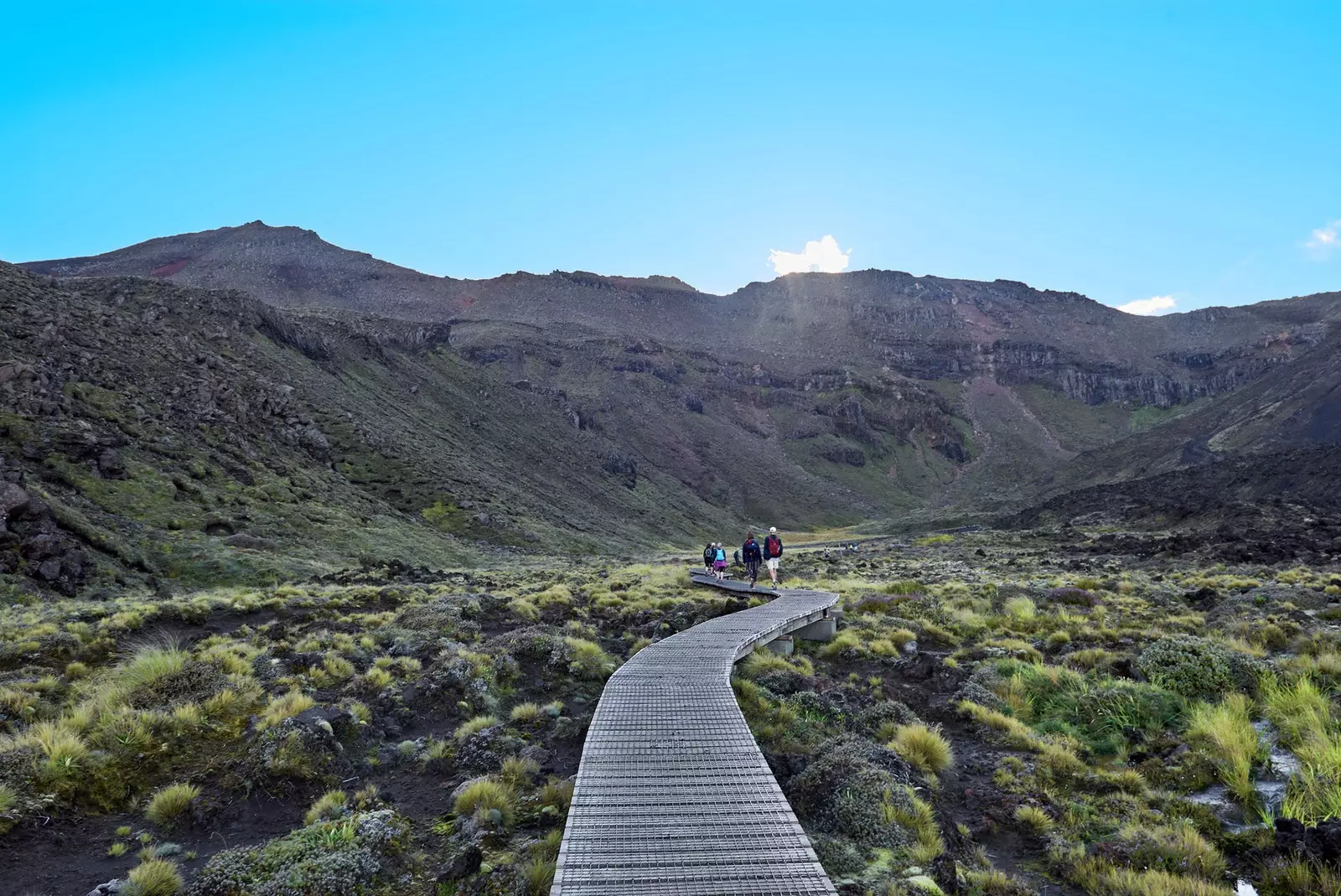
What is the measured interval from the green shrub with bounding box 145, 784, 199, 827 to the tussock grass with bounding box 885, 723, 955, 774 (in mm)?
7809

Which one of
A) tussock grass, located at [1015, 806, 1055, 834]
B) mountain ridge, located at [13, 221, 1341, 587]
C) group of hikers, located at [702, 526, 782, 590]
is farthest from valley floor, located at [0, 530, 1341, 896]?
mountain ridge, located at [13, 221, 1341, 587]

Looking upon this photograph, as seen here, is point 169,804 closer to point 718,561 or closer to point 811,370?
point 718,561

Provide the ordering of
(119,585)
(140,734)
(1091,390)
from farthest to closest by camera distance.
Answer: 1. (1091,390)
2. (119,585)
3. (140,734)

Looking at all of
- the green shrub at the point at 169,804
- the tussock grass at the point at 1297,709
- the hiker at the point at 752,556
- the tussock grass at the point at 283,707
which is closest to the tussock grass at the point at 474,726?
the tussock grass at the point at 283,707

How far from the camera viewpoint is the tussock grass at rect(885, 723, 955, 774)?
7859 millimetres

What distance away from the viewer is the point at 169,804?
255 inches

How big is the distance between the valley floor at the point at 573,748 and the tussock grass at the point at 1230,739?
2.1 inches

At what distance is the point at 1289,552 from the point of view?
2661 cm

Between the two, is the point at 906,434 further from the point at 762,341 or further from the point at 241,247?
the point at 241,247

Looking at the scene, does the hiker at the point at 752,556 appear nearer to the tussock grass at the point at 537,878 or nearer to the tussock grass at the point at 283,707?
the tussock grass at the point at 283,707

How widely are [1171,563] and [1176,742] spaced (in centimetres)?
2577

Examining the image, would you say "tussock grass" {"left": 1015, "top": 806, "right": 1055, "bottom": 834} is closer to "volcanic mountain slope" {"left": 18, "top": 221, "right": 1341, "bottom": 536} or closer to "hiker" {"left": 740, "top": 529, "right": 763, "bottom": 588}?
"hiker" {"left": 740, "top": 529, "right": 763, "bottom": 588}

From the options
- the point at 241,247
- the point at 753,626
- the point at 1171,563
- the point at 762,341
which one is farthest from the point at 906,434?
the point at 241,247

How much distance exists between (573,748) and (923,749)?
4485 millimetres
